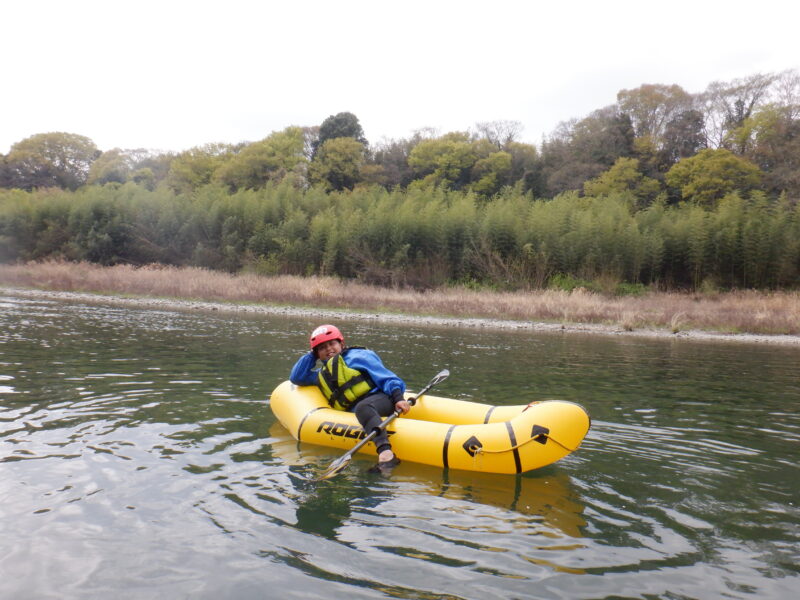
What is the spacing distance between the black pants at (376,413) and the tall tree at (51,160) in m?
50.6

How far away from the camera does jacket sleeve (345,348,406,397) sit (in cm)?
479

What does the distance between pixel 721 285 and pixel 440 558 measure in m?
21.3

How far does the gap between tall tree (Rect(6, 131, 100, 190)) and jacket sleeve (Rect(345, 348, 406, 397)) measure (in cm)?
5028

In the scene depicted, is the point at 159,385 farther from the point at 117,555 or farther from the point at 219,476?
the point at 117,555

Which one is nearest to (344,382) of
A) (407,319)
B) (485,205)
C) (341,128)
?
(407,319)

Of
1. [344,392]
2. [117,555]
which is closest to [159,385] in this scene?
[344,392]

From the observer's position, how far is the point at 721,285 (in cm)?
2100

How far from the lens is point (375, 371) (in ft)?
15.9

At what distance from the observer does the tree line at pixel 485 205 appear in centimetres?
2167

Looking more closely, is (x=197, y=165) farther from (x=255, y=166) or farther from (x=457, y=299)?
(x=457, y=299)

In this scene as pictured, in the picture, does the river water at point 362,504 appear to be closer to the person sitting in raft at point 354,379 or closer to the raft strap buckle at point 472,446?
the raft strap buckle at point 472,446

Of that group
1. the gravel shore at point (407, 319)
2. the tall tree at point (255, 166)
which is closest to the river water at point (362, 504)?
the gravel shore at point (407, 319)

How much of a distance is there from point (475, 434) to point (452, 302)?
48.5 ft

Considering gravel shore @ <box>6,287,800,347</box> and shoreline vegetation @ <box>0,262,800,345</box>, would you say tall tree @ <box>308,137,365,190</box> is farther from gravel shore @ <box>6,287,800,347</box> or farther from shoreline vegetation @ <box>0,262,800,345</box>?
gravel shore @ <box>6,287,800,347</box>
